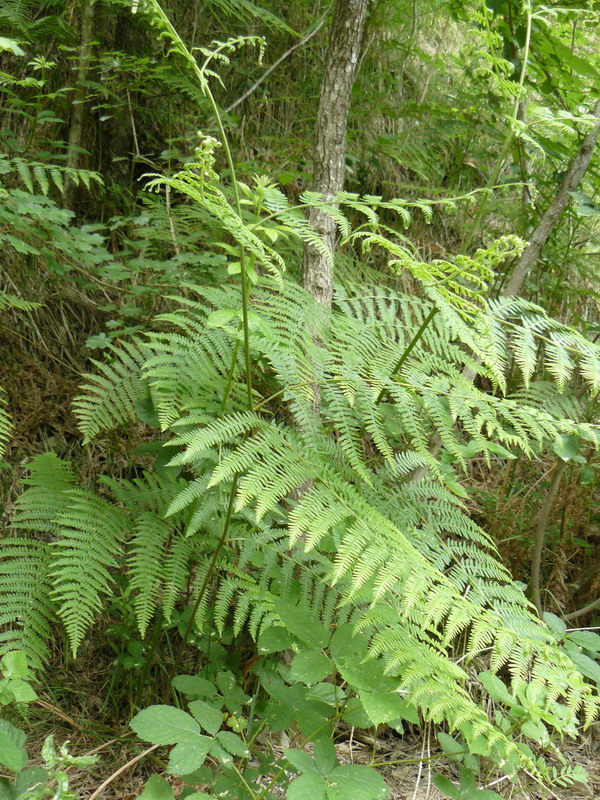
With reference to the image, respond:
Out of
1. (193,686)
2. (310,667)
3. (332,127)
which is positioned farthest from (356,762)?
(332,127)

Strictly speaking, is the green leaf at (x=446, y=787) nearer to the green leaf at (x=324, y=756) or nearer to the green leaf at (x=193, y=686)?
the green leaf at (x=324, y=756)

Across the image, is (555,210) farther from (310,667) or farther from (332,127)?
(310,667)

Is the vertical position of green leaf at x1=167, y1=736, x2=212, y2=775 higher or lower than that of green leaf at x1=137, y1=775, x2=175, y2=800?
higher

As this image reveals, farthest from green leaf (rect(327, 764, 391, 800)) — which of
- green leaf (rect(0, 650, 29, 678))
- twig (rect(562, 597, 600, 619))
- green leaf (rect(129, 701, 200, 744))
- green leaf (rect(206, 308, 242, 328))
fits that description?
twig (rect(562, 597, 600, 619))

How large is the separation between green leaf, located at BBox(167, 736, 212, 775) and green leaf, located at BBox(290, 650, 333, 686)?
0.25 m

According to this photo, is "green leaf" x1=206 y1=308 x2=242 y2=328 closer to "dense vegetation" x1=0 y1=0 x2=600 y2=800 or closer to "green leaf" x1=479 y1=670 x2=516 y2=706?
"dense vegetation" x1=0 y1=0 x2=600 y2=800

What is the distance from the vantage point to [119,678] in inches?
83.4

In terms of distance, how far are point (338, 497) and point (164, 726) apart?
656 mm

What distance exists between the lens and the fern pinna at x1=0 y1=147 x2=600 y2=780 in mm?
1469

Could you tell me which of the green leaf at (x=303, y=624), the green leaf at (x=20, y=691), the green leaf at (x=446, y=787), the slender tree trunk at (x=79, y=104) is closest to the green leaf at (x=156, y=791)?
the green leaf at (x=20, y=691)

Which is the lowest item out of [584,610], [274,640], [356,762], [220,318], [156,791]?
[356,762]

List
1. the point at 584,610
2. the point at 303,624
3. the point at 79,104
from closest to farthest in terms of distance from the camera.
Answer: the point at 303,624 → the point at 584,610 → the point at 79,104

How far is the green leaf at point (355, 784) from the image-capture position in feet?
4.50

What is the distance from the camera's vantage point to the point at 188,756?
146 centimetres
